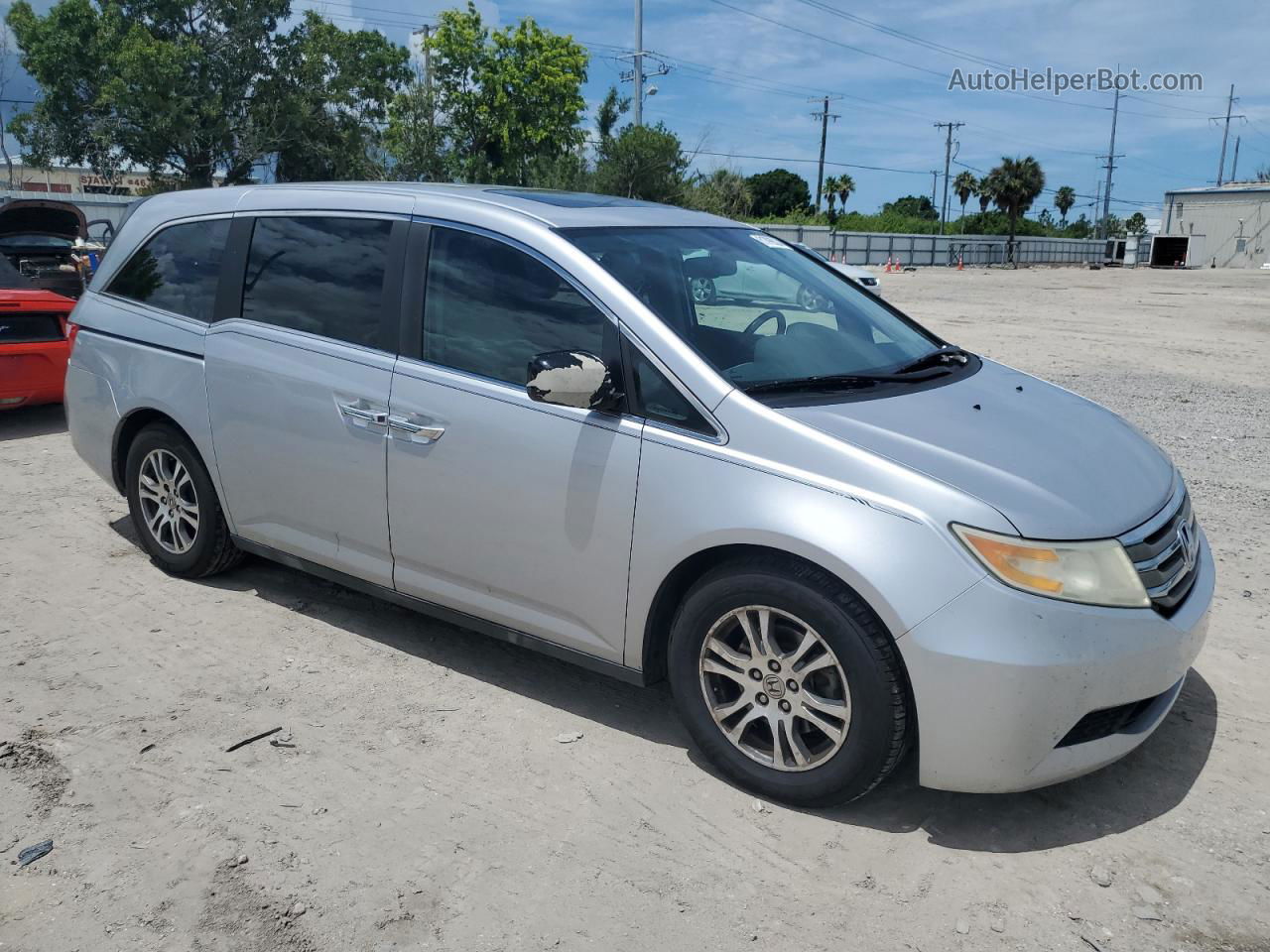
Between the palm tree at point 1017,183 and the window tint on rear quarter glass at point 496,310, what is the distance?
263 feet

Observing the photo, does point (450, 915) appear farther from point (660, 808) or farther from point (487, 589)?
point (487, 589)

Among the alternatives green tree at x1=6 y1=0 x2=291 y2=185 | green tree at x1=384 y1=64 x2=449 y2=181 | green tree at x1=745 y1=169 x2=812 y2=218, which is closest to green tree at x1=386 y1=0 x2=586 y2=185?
green tree at x1=384 y1=64 x2=449 y2=181

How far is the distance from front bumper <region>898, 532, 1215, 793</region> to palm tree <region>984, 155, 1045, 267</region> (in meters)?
80.6

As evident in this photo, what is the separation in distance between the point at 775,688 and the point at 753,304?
1567 millimetres

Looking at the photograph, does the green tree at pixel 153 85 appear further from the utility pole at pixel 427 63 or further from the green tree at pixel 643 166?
the green tree at pixel 643 166

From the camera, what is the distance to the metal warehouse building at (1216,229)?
2680 inches

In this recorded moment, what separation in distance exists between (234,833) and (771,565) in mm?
1779

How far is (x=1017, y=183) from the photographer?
255 ft

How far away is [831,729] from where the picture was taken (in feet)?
9.91

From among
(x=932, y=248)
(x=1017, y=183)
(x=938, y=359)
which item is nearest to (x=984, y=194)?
(x=1017, y=183)

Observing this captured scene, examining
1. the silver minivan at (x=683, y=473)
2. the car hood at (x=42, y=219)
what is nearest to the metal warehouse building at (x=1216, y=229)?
the car hood at (x=42, y=219)

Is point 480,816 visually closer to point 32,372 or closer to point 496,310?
point 496,310

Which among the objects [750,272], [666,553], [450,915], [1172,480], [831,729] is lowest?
[450,915]

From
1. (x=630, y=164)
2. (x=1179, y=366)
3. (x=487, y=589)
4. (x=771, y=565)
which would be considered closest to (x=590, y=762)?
(x=487, y=589)
